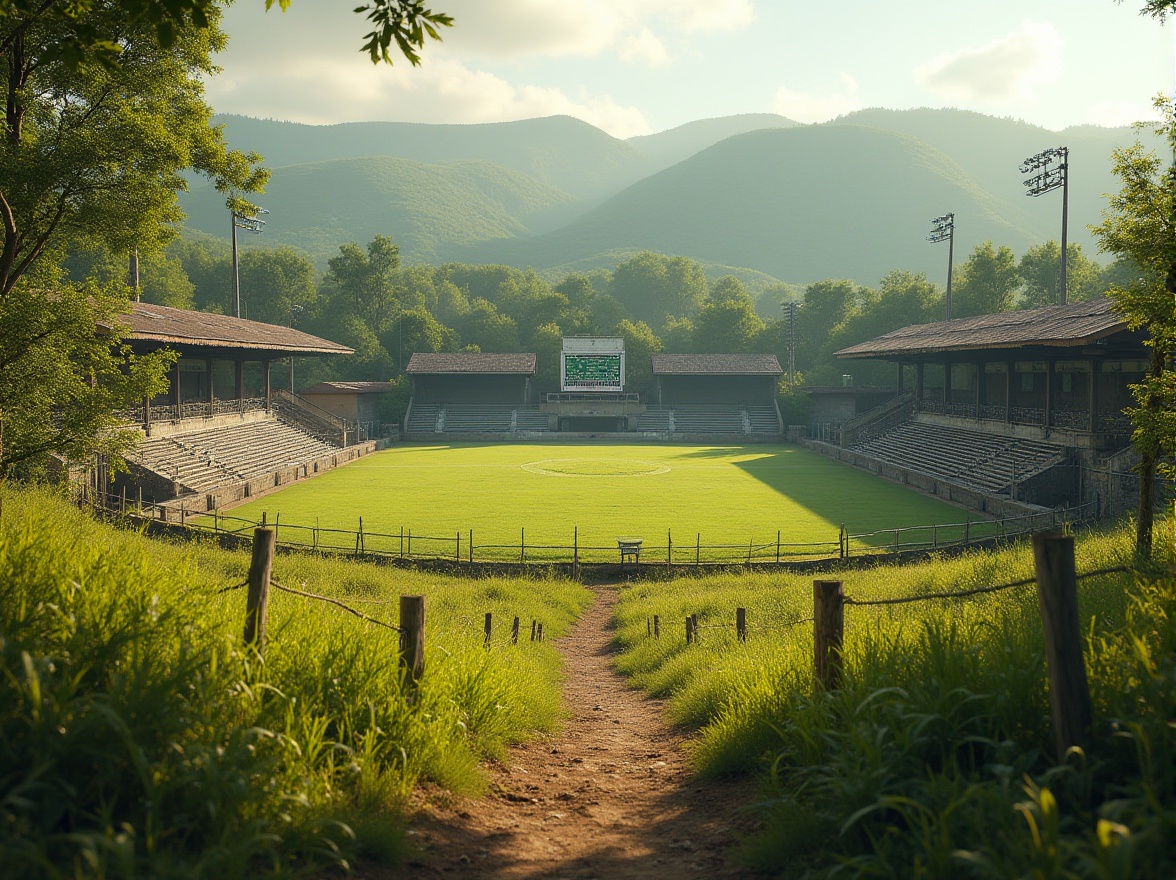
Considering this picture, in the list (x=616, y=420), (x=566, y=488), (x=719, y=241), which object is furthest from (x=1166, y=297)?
(x=719, y=241)

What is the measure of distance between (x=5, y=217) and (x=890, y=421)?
154 feet

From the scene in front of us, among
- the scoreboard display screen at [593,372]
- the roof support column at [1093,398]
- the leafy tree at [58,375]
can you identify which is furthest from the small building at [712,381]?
the leafy tree at [58,375]

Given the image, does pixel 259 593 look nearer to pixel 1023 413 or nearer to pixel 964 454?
pixel 964 454

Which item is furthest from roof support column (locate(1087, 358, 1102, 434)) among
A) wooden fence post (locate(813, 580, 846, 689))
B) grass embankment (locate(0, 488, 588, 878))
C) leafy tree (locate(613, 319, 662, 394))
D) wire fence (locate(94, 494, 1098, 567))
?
leafy tree (locate(613, 319, 662, 394))

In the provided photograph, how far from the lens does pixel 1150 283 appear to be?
39.2 feet

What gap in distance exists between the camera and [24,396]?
40.0ft

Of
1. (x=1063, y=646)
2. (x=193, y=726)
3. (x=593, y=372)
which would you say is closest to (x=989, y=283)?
(x=593, y=372)

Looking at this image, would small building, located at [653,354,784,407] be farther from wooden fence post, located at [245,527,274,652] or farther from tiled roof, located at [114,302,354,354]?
wooden fence post, located at [245,527,274,652]

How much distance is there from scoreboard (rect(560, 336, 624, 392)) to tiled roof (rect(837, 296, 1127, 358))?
18.9 m

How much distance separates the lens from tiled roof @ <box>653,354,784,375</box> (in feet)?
210

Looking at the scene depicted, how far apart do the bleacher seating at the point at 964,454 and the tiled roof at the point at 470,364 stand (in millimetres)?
27122

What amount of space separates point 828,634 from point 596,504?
2497 cm

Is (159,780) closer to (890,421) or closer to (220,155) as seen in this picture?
(220,155)

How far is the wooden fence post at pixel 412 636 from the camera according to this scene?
6.10 meters
